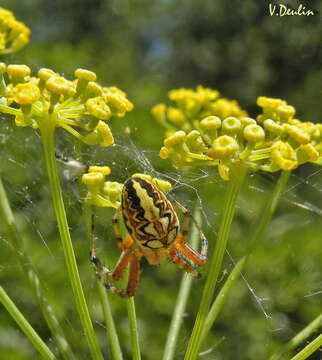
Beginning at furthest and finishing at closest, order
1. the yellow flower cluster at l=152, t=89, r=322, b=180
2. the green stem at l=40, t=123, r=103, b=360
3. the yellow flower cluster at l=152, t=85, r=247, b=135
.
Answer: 1. the yellow flower cluster at l=152, t=85, r=247, b=135
2. the green stem at l=40, t=123, r=103, b=360
3. the yellow flower cluster at l=152, t=89, r=322, b=180

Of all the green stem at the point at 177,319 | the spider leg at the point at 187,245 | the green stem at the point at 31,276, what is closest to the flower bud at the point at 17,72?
the green stem at the point at 31,276

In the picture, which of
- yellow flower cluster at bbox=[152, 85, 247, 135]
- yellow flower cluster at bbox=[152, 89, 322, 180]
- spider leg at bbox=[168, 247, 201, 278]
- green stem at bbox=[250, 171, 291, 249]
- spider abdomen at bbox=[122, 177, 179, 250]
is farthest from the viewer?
yellow flower cluster at bbox=[152, 85, 247, 135]

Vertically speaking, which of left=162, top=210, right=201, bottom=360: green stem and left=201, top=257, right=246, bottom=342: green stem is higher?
left=201, top=257, right=246, bottom=342: green stem

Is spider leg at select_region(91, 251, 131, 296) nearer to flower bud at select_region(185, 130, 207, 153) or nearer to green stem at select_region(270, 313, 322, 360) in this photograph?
flower bud at select_region(185, 130, 207, 153)

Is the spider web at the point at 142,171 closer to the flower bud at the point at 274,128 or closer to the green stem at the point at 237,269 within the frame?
the green stem at the point at 237,269

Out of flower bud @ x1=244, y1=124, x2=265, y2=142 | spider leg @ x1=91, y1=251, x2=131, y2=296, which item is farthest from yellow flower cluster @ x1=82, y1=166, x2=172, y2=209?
flower bud @ x1=244, y1=124, x2=265, y2=142

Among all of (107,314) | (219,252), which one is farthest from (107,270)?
(219,252)
